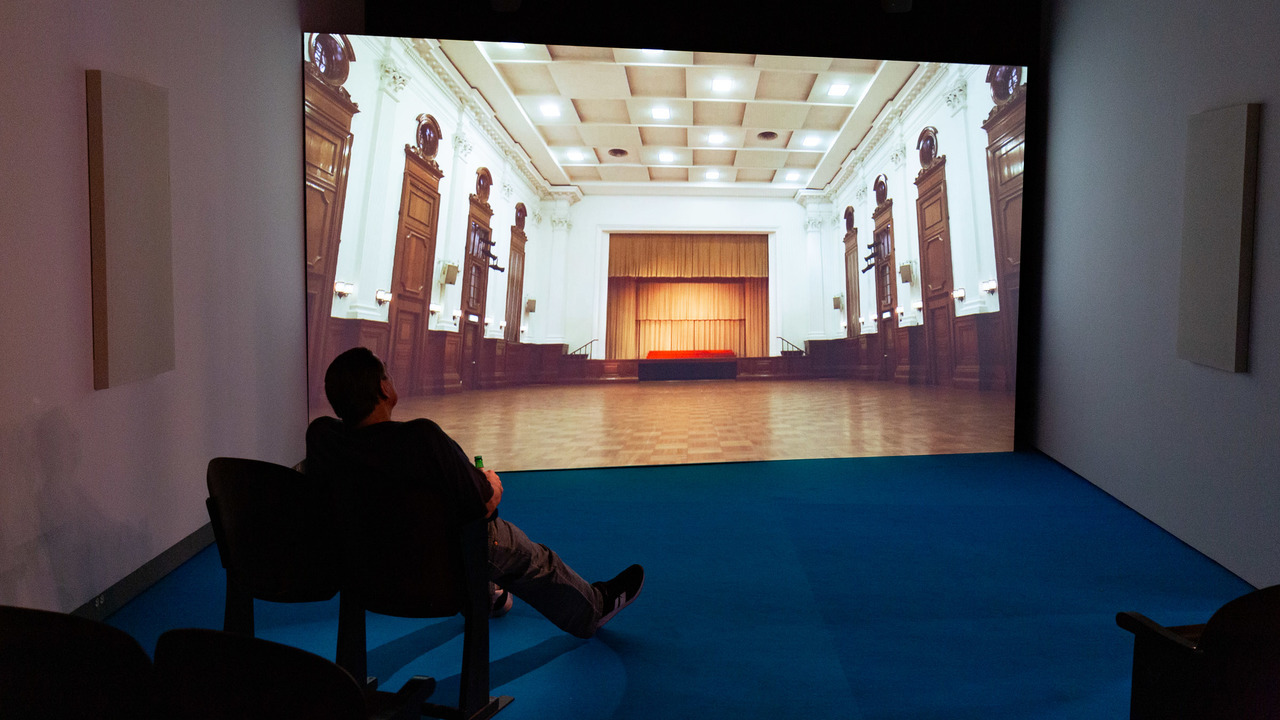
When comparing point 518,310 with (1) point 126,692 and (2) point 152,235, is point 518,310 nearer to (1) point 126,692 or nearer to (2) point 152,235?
(2) point 152,235

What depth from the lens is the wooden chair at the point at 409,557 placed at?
1.54 m

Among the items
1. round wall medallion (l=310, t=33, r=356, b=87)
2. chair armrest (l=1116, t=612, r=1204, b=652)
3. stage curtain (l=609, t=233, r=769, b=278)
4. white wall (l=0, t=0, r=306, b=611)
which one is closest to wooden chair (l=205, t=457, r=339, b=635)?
white wall (l=0, t=0, r=306, b=611)

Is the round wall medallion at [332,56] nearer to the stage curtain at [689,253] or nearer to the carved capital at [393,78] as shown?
the carved capital at [393,78]

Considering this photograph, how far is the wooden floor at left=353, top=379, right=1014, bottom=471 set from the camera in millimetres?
5438

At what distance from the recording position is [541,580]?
204 centimetres

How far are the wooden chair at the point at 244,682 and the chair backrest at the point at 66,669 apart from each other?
4 cm

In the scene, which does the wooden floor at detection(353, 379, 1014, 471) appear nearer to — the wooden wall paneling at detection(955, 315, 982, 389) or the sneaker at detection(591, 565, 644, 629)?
the wooden wall paneling at detection(955, 315, 982, 389)

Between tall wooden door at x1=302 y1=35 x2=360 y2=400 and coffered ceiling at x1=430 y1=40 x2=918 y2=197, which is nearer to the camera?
tall wooden door at x1=302 y1=35 x2=360 y2=400

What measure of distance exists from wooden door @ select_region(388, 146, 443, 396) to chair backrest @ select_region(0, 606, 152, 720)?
4.57 meters

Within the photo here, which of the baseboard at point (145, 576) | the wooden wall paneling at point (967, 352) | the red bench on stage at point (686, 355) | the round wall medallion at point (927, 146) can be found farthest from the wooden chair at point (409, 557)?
the red bench on stage at point (686, 355)

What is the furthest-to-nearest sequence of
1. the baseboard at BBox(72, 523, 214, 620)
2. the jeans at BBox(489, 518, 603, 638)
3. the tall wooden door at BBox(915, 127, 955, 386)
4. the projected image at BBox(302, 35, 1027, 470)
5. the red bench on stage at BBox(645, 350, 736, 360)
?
the red bench on stage at BBox(645, 350, 736, 360)
the tall wooden door at BBox(915, 127, 955, 386)
the projected image at BBox(302, 35, 1027, 470)
the baseboard at BBox(72, 523, 214, 620)
the jeans at BBox(489, 518, 603, 638)

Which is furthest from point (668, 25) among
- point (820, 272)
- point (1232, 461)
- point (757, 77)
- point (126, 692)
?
point (126, 692)

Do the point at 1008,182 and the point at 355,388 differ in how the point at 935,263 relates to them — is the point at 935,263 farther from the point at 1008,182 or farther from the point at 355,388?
the point at 355,388

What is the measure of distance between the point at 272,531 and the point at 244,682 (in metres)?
0.91
